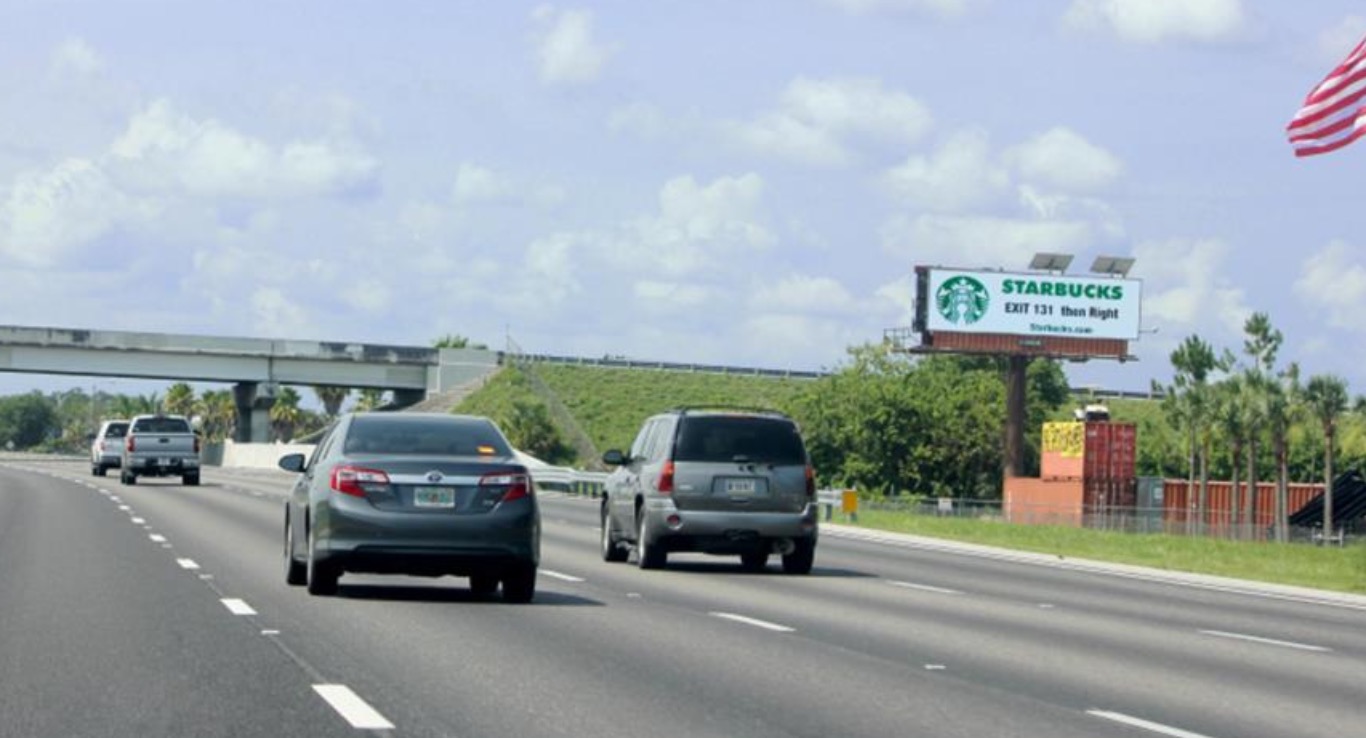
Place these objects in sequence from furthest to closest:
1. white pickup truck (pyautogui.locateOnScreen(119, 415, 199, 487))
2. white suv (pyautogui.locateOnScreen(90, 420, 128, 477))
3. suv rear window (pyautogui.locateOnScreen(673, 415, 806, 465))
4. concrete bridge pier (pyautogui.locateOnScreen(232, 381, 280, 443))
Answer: concrete bridge pier (pyautogui.locateOnScreen(232, 381, 280, 443)) → white suv (pyautogui.locateOnScreen(90, 420, 128, 477)) → white pickup truck (pyautogui.locateOnScreen(119, 415, 199, 487)) → suv rear window (pyautogui.locateOnScreen(673, 415, 806, 465))

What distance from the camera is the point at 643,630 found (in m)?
18.1

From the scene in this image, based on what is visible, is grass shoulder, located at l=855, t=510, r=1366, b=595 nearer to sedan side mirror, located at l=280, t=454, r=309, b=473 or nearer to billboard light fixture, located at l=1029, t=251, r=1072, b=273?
sedan side mirror, located at l=280, t=454, r=309, b=473

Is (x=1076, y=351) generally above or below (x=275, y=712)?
above

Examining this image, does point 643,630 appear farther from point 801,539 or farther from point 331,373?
point 331,373

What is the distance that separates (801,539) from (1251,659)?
10418 millimetres

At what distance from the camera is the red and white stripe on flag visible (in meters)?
31.0

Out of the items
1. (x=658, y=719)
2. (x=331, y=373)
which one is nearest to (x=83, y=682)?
(x=658, y=719)

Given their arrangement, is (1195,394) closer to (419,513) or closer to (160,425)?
(160,425)

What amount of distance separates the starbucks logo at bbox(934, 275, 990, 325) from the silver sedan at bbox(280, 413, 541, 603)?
264ft

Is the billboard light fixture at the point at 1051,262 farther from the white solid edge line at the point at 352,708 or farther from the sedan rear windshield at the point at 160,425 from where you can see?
the white solid edge line at the point at 352,708

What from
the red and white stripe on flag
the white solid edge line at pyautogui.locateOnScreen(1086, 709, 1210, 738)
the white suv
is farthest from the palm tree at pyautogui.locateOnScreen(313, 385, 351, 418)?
the white solid edge line at pyautogui.locateOnScreen(1086, 709, 1210, 738)

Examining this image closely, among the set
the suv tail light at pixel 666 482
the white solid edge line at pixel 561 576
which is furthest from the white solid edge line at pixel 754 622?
the suv tail light at pixel 666 482

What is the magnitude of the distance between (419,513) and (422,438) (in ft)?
3.18

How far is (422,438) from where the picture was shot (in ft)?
67.9
